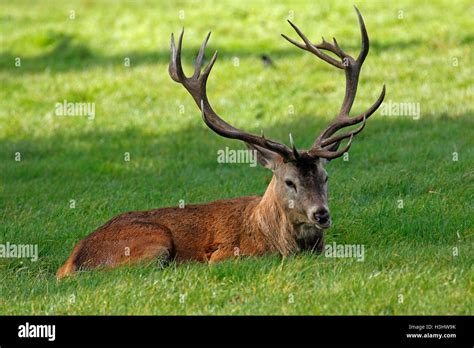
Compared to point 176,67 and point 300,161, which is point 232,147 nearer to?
point 176,67

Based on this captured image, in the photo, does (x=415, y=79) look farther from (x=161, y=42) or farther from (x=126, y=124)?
(x=161, y=42)

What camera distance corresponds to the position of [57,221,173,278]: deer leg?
8.49m

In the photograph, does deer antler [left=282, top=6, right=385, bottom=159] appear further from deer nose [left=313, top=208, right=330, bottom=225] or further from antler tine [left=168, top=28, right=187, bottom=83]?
antler tine [left=168, top=28, right=187, bottom=83]

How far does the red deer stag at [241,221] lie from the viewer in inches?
330

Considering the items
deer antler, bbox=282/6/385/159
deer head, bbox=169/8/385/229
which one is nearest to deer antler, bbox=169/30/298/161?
deer head, bbox=169/8/385/229

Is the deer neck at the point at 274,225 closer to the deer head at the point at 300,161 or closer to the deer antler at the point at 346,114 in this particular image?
the deer head at the point at 300,161

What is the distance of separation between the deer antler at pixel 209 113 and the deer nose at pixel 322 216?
0.53 m

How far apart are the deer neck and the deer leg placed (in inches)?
31.9

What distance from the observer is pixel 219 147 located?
45.3ft

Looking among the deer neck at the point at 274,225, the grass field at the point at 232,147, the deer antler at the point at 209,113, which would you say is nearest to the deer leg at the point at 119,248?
the grass field at the point at 232,147

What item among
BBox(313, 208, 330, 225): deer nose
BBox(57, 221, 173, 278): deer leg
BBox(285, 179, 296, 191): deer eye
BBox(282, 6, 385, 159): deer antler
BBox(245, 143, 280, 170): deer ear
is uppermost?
BBox(282, 6, 385, 159): deer antler

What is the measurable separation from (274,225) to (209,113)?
47.8 inches
